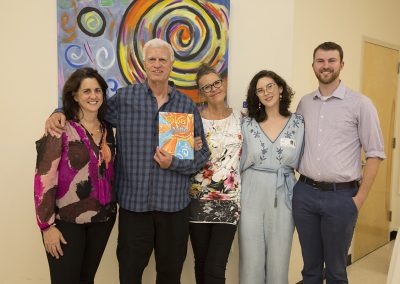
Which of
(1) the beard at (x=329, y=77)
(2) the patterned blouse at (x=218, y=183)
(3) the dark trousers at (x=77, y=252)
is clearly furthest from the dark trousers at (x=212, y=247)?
(1) the beard at (x=329, y=77)

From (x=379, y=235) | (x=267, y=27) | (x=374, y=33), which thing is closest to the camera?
(x=267, y=27)

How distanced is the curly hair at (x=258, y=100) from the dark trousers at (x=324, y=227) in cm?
49

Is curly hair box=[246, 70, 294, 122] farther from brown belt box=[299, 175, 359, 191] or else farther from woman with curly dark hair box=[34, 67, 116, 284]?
woman with curly dark hair box=[34, 67, 116, 284]

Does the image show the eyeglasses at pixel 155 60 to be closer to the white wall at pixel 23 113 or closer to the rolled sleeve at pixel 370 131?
the white wall at pixel 23 113

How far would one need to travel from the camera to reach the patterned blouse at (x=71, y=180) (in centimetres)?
160

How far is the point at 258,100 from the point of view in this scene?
227 cm

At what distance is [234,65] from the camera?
2.60 metres

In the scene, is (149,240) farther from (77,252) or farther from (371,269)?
(371,269)

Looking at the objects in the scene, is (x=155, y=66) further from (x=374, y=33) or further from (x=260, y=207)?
(x=374, y=33)

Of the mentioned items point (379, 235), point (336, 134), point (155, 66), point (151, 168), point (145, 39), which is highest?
point (145, 39)

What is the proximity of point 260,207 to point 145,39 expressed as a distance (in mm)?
1401

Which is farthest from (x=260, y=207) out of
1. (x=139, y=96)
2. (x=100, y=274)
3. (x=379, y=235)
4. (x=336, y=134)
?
(x=379, y=235)

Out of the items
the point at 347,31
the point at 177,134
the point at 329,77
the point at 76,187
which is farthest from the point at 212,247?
the point at 347,31

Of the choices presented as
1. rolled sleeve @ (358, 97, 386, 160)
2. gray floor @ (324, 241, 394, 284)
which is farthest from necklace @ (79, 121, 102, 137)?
gray floor @ (324, 241, 394, 284)
